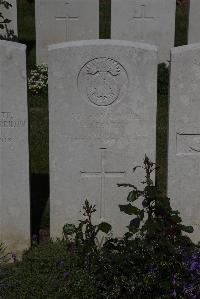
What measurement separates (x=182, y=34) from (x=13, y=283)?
37.1 feet

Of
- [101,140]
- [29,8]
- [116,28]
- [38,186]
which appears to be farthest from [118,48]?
[29,8]

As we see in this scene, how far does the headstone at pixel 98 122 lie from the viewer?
15.8 feet

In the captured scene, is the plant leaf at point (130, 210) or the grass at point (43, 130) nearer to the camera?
the plant leaf at point (130, 210)

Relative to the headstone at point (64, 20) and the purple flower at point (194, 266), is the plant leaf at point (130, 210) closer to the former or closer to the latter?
the purple flower at point (194, 266)

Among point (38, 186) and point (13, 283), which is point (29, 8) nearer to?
point (38, 186)

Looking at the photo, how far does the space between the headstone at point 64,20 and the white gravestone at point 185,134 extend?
6627mm

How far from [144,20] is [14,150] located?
673 centimetres

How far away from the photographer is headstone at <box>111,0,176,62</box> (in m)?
10.8

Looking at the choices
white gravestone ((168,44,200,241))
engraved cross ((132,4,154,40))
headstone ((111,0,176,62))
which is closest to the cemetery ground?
white gravestone ((168,44,200,241))

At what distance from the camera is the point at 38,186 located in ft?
22.2

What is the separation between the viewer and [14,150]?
4949mm

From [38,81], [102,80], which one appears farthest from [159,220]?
[38,81]

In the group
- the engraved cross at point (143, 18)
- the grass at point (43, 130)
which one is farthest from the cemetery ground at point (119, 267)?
the engraved cross at point (143, 18)

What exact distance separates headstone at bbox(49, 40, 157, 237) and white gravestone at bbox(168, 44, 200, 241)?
188mm
